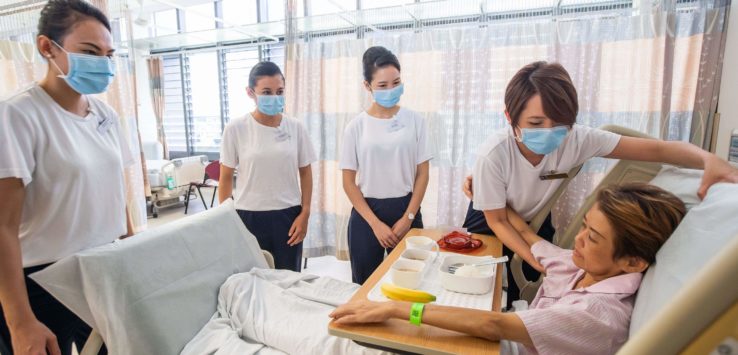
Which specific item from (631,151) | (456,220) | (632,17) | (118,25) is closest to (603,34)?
(632,17)

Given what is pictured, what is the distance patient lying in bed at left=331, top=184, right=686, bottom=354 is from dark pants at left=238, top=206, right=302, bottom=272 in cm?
103

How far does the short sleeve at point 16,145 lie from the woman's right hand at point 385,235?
4.23 feet

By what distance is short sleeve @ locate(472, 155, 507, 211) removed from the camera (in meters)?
1.47

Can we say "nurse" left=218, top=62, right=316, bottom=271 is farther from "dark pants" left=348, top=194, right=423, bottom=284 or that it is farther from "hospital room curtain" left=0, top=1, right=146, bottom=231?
"hospital room curtain" left=0, top=1, right=146, bottom=231

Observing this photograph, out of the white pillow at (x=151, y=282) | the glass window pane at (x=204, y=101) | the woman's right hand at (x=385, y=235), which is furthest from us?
the glass window pane at (x=204, y=101)

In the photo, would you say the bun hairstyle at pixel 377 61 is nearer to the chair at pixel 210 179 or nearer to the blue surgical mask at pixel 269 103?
the blue surgical mask at pixel 269 103

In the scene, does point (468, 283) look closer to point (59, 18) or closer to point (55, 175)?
point (55, 175)

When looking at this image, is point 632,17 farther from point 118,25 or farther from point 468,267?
point 118,25

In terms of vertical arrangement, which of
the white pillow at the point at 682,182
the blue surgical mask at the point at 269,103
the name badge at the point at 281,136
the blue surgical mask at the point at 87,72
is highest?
the blue surgical mask at the point at 87,72

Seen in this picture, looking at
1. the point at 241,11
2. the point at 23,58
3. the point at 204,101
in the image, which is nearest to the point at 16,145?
the point at 23,58

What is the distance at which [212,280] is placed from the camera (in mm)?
1422

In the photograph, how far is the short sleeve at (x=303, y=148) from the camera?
2.06 m

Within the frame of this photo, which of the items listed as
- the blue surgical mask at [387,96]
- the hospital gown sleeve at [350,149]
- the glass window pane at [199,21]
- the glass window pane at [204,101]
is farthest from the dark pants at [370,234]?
the glass window pane at [204,101]

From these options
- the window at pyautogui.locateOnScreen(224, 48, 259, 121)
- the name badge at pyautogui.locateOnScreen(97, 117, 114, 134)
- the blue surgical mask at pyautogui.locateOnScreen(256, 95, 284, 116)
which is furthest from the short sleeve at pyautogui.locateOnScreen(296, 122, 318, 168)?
the window at pyautogui.locateOnScreen(224, 48, 259, 121)
